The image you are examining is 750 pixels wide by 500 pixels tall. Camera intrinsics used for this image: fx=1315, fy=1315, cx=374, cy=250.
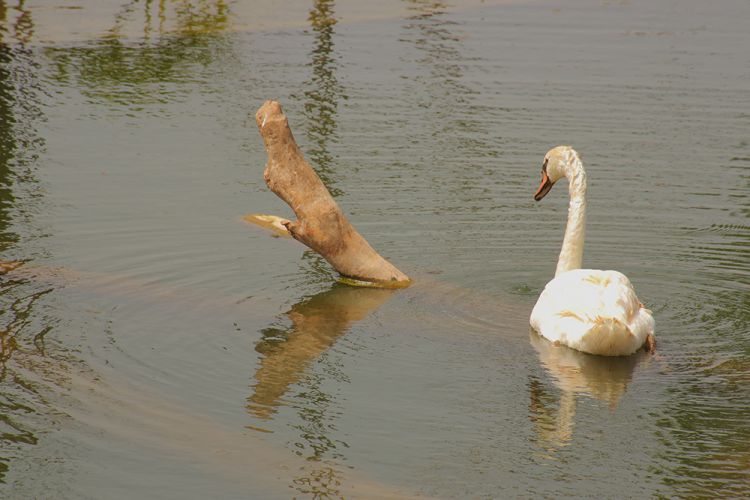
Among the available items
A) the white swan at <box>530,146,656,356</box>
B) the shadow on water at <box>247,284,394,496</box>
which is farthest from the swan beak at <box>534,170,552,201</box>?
the shadow on water at <box>247,284,394,496</box>

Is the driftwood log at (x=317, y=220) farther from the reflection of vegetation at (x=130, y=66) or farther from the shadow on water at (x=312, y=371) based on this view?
the reflection of vegetation at (x=130, y=66)

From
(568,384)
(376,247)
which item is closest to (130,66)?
(376,247)

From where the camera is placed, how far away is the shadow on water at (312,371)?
786cm

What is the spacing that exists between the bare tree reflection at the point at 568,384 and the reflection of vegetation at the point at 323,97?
453 cm

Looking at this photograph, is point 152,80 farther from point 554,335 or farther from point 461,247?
point 554,335

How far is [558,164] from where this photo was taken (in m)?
11.2

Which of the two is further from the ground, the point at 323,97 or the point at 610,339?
the point at 323,97

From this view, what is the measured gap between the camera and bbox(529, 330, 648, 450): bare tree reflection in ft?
27.2

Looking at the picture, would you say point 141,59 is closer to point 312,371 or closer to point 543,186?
point 543,186

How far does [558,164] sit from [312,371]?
125 inches

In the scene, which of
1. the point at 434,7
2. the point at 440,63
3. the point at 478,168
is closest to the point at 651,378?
the point at 478,168

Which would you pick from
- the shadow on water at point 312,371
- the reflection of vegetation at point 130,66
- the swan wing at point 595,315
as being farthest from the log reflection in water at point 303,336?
the reflection of vegetation at point 130,66

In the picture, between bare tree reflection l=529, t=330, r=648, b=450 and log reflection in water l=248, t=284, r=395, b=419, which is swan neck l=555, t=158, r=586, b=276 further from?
log reflection in water l=248, t=284, r=395, b=419

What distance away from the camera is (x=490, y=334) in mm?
10031
